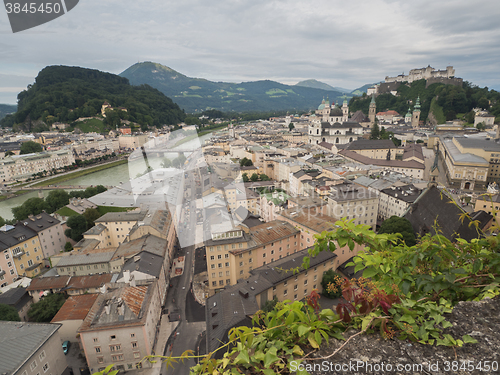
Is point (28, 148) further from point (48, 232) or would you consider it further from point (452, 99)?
point (452, 99)

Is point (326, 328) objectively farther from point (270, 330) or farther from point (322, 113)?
point (322, 113)

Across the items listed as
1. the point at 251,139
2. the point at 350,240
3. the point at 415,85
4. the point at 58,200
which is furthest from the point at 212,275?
the point at 415,85

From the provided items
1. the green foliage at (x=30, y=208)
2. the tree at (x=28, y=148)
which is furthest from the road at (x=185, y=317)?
the tree at (x=28, y=148)

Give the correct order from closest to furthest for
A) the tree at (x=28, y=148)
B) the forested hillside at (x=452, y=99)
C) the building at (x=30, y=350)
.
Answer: the building at (x=30, y=350) < the tree at (x=28, y=148) < the forested hillside at (x=452, y=99)

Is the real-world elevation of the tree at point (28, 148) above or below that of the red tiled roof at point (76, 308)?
above

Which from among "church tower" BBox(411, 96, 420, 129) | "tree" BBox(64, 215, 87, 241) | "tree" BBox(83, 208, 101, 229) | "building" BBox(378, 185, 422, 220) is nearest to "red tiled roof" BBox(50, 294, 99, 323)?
"tree" BBox(64, 215, 87, 241)

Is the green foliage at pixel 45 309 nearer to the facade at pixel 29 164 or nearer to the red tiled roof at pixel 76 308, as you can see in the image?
the red tiled roof at pixel 76 308

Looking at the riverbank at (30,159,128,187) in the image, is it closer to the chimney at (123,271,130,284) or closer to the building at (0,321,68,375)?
the chimney at (123,271,130,284)
